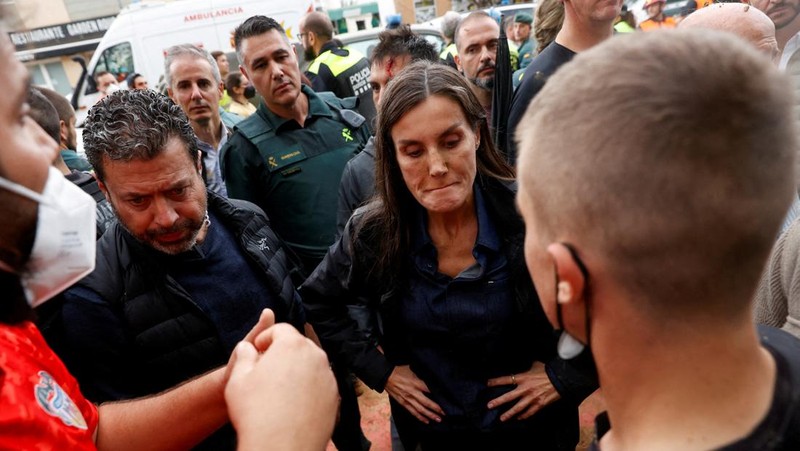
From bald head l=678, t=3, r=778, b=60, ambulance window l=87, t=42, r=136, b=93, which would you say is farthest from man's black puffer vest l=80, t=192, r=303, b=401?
ambulance window l=87, t=42, r=136, b=93

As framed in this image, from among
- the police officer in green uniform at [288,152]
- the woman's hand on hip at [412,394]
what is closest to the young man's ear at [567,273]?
the woman's hand on hip at [412,394]

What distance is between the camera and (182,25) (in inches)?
310

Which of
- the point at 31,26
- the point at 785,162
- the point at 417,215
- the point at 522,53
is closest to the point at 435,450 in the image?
the point at 417,215

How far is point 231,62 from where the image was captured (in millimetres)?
8445

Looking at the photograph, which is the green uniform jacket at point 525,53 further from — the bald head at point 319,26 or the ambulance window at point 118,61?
the ambulance window at point 118,61

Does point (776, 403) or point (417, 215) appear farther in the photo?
point (417, 215)

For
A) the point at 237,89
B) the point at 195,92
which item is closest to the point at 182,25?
the point at 237,89

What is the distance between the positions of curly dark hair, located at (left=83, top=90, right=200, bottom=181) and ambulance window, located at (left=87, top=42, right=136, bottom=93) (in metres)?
7.56

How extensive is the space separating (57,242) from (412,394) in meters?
1.34

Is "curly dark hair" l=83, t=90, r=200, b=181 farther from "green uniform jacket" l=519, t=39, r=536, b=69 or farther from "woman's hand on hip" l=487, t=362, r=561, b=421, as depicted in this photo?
"green uniform jacket" l=519, t=39, r=536, b=69

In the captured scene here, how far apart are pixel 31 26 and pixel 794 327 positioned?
2025 mm

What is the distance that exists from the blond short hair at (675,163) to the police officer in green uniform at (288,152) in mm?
2372

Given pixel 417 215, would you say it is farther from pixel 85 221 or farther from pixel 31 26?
pixel 31 26

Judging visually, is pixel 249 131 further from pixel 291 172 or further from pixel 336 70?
pixel 336 70
